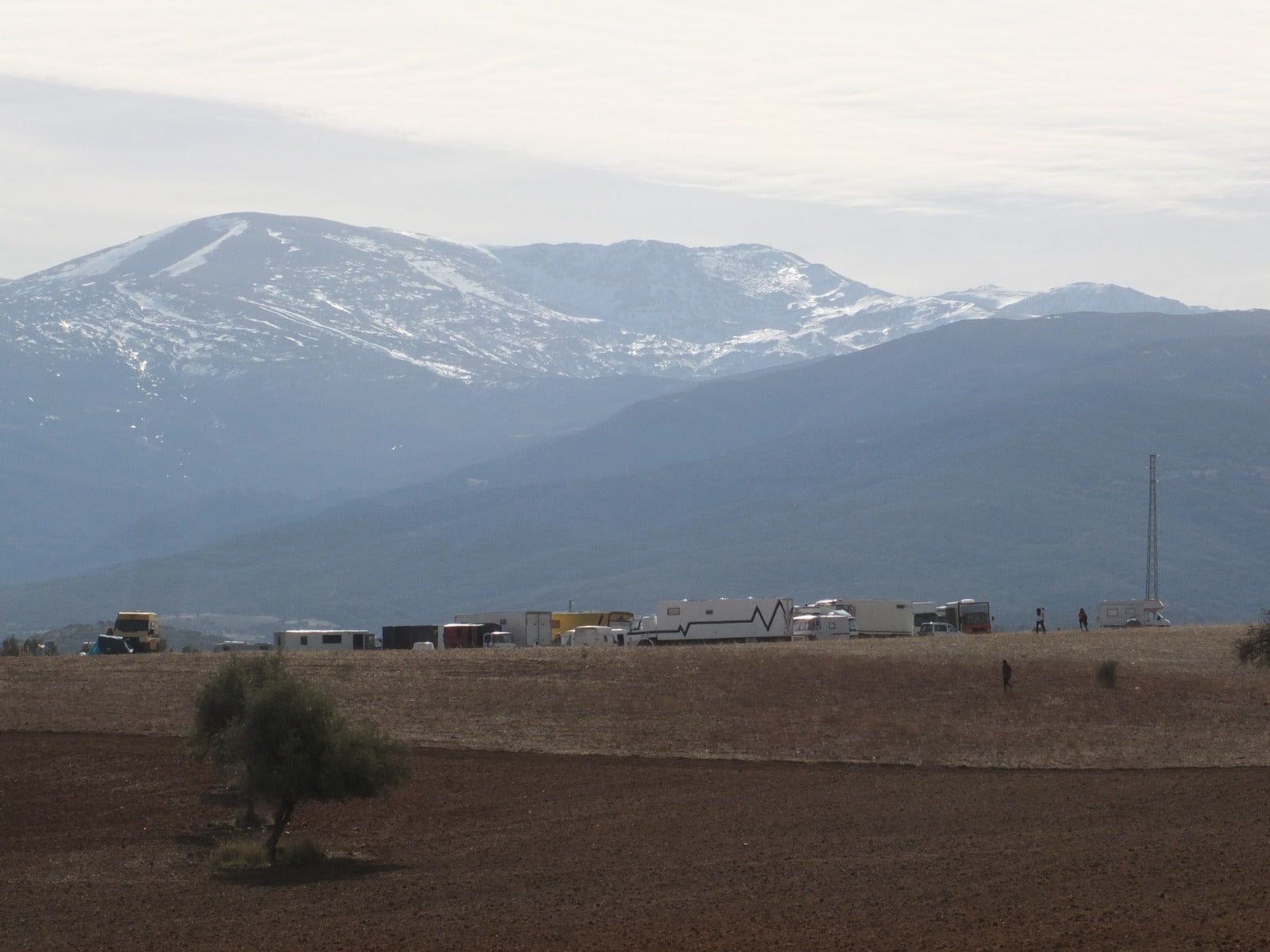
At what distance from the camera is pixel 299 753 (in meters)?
34.8

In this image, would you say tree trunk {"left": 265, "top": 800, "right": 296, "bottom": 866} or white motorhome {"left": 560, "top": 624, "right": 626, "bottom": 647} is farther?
white motorhome {"left": 560, "top": 624, "right": 626, "bottom": 647}

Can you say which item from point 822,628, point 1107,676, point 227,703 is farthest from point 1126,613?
point 227,703

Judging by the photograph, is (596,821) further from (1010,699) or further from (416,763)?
(1010,699)

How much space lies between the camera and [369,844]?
36156 millimetres

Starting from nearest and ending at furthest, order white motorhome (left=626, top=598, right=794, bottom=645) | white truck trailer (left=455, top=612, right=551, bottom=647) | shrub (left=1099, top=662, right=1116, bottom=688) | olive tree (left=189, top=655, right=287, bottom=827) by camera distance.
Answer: olive tree (left=189, top=655, right=287, bottom=827) < shrub (left=1099, top=662, right=1116, bottom=688) < white motorhome (left=626, top=598, right=794, bottom=645) < white truck trailer (left=455, top=612, right=551, bottom=647)

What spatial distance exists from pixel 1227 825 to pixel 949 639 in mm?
37524

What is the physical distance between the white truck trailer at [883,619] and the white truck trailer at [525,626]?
14466 millimetres

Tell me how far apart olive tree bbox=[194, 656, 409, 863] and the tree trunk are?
0.05 feet

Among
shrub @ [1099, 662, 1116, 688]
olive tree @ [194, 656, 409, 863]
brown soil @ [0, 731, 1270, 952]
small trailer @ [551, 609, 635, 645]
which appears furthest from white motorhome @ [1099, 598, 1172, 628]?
olive tree @ [194, 656, 409, 863]

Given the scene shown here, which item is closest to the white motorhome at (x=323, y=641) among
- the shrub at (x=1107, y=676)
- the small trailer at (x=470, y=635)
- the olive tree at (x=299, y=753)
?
the small trailer at (x=470, y=635)

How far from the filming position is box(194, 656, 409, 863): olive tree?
114 ft

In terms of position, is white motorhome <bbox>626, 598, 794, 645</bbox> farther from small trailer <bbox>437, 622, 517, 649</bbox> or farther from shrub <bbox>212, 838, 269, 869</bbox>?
shrub <bbox>212, 838, 269, 869</bbox>

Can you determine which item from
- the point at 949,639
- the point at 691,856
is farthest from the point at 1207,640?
the point at 691,856

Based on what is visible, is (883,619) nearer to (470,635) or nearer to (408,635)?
(470,635)
